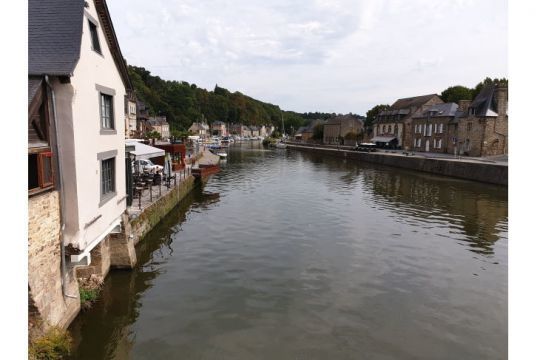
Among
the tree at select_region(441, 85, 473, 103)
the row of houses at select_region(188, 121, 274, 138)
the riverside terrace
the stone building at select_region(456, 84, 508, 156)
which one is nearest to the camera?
the riverside terrace

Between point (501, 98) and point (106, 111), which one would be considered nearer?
point (106, 111)

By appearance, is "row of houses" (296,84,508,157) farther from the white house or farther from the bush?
the bush

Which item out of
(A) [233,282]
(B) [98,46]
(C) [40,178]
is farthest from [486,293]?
(B) [98,46]

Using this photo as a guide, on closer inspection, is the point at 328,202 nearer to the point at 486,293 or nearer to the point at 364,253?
the point at 364,253

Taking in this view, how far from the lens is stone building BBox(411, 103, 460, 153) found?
6000cm

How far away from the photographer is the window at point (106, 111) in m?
12.0

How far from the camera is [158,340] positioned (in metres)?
10.3

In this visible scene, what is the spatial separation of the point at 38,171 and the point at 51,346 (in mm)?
→ 4000

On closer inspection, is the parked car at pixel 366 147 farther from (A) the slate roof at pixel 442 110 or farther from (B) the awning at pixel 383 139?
(A) the slate roof at pixel 442 110

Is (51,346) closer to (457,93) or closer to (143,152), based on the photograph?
(143,152)

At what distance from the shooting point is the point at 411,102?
257ft

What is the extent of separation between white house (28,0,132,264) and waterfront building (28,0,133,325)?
0.08ft

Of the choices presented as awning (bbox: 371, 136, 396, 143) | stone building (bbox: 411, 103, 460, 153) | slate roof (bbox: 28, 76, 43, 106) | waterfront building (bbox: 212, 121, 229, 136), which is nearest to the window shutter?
slate roof (bbox: 28, 76, 43, 106)

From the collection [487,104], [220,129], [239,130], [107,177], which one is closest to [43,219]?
[107,177]
